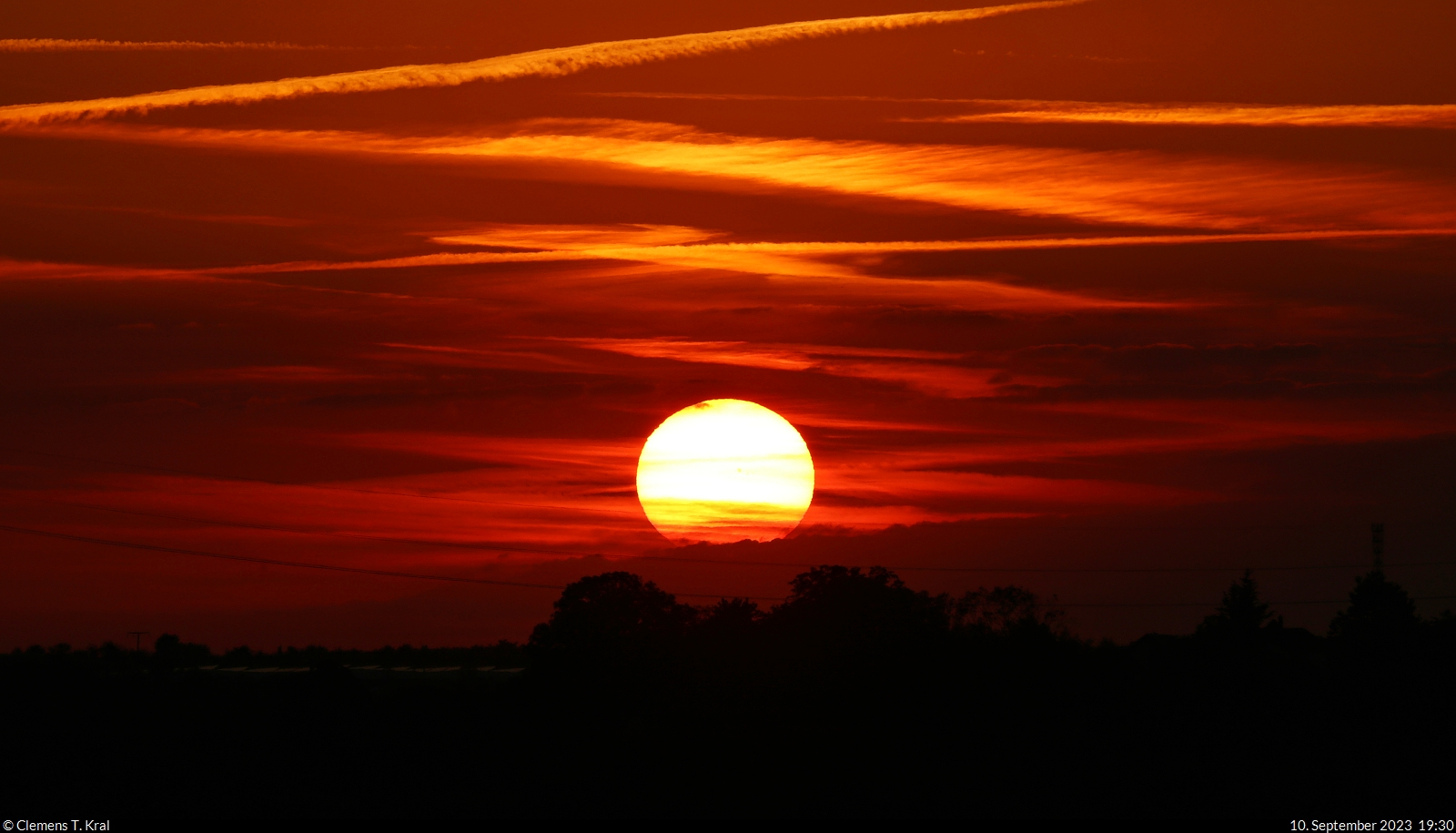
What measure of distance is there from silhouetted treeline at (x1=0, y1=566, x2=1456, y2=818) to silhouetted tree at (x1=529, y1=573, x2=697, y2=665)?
1.71 feet

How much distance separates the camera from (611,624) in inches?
4953

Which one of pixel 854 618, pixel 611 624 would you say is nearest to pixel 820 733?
pixel 854 618

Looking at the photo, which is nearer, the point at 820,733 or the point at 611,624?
the point at 820,733

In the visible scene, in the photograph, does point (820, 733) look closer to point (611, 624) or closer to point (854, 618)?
point (854, 618)

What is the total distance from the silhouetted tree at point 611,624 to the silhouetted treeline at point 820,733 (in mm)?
523

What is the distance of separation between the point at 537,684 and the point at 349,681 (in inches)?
540

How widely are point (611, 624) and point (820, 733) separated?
37513mm

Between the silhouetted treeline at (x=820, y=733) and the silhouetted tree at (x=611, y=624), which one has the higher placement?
the silhouetted tree at (x=611, y=624)

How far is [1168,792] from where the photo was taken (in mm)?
81688

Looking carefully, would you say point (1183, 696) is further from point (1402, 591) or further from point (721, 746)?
point (1402, 591)

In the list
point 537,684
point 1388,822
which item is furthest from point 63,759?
point 1388,822

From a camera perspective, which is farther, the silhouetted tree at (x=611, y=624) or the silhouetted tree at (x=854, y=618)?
the silhouetted tree at (x=611, y=624)

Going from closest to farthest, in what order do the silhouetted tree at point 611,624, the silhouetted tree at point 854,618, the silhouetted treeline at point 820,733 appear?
1. the silhouetted treeline at point 820,733
2. the silhouetted tree at point 854,618
3. the silhouetted tree at point 611,624

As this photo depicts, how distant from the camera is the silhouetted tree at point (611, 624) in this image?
117812 millimetres
